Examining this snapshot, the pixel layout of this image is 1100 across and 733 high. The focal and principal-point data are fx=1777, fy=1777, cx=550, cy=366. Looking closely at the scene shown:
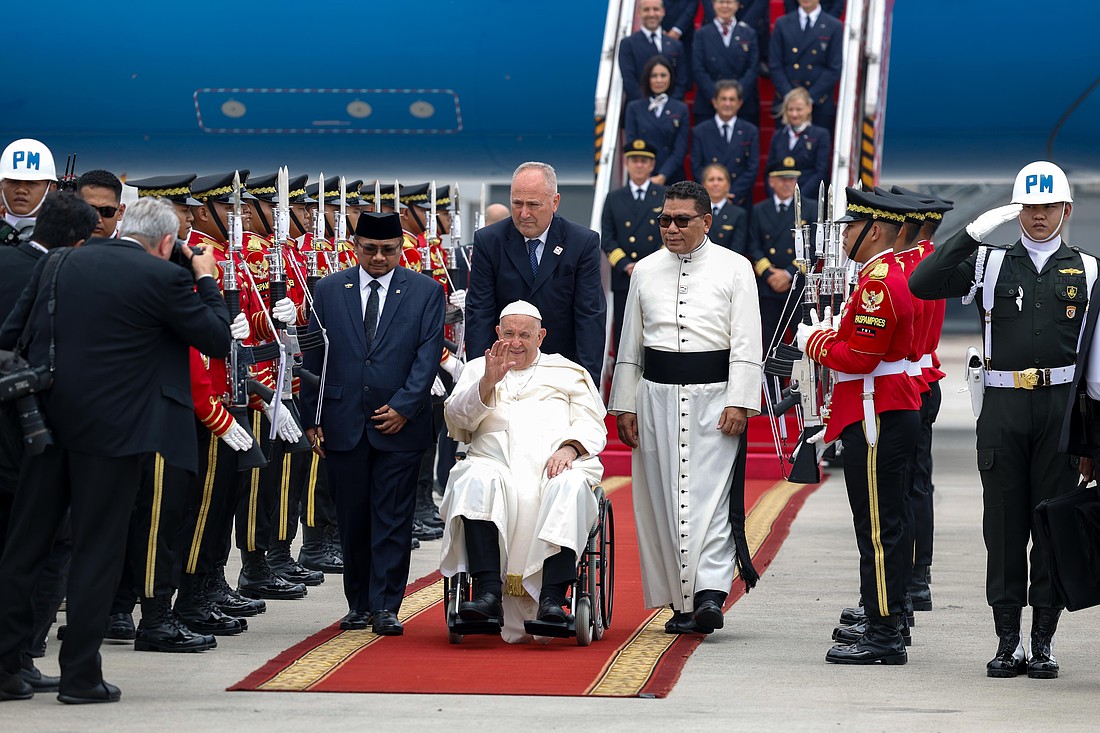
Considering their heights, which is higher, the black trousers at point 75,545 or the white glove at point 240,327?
the white glove at point 240,327

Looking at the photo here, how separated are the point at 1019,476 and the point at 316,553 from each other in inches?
152

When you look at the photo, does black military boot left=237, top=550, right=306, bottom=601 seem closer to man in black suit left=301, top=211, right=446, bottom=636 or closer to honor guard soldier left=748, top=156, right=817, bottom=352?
man in black suit left=301, top=211, right=446, bottom=636

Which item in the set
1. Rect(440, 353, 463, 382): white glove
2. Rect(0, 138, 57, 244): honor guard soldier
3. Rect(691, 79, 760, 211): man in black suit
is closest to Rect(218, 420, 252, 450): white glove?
Rect(0, 138, 57, 244): honor guard soldier

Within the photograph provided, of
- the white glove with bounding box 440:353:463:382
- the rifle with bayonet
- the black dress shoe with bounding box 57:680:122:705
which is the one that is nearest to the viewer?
the black dress shoe with bounding box 57:680:122:705

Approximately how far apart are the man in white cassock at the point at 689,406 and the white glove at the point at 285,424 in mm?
1283

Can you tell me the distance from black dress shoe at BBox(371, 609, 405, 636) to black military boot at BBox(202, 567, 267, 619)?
0.79 m

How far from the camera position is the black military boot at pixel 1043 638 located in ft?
19.6

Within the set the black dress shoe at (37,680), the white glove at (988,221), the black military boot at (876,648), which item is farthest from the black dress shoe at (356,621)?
the white glove at (988,221)

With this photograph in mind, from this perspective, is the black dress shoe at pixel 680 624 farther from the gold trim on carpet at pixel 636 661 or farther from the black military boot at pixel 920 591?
the black military boot at pixel 920 591

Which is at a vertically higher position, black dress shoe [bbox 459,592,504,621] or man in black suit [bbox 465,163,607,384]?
man in black suit [bbox 465,163,607,384]

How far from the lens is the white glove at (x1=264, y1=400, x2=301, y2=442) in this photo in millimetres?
7082

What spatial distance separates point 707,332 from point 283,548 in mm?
2432

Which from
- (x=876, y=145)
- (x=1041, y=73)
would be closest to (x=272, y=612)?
(x=876, y=145)

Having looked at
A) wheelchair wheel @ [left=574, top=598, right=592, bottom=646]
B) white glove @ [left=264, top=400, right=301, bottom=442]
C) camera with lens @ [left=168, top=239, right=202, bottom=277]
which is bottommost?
wheelchair wheel @ [left=574, top=598, right=592, bottom=646]
